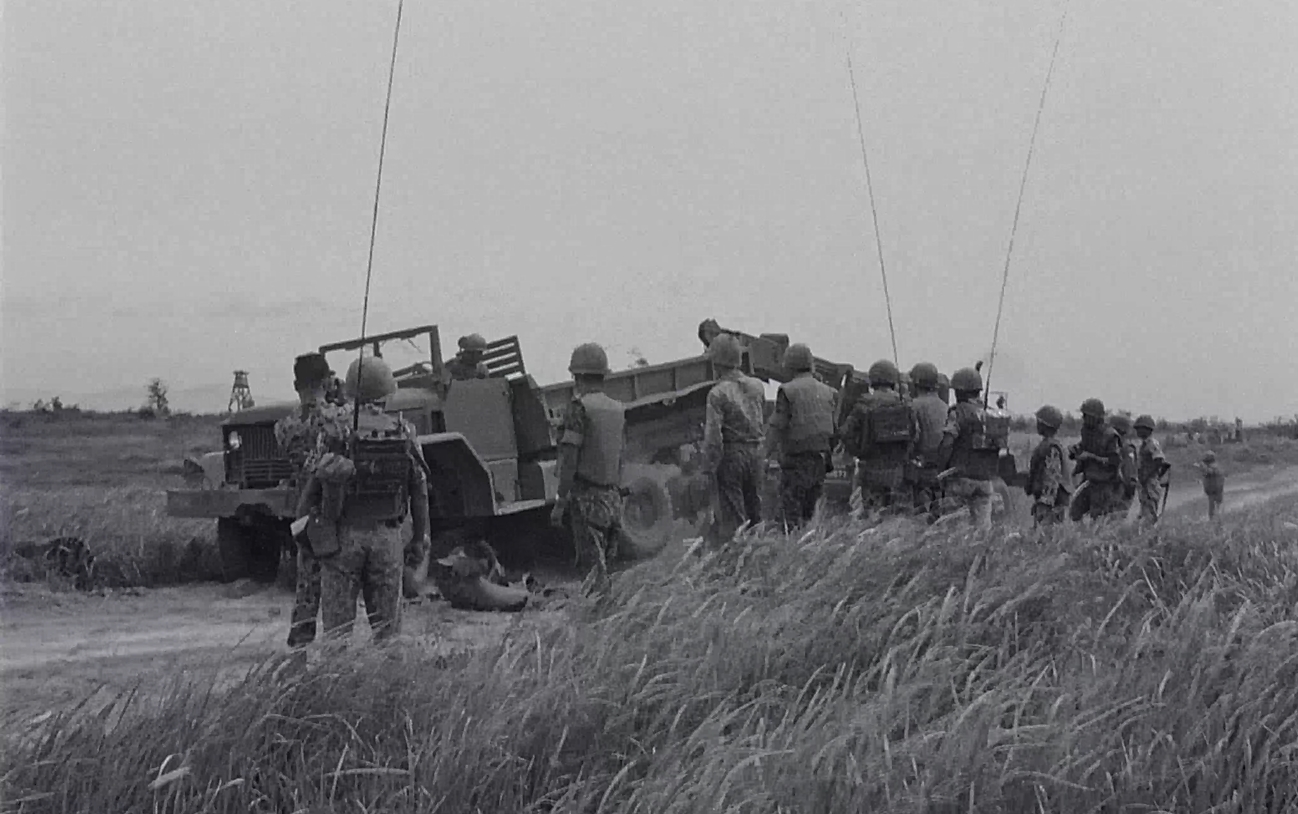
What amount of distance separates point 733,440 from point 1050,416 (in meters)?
3.88

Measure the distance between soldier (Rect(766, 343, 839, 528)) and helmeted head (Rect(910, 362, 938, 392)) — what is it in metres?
1.06

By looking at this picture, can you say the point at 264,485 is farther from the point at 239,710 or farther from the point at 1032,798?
the point at 1032,798

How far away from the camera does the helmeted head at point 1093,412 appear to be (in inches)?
465

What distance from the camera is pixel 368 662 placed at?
4.84 metres

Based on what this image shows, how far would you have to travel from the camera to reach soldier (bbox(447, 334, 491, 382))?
1119cm

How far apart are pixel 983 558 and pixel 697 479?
6.06 metres

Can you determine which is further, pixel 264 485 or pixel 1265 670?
pixel 264 485

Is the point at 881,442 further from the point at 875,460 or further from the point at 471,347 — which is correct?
the point at 471,347

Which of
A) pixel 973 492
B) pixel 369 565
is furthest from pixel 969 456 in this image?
pixel 369 565

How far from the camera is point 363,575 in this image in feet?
20.4

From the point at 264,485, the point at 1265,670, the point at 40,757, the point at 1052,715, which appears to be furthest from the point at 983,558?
the point at 264,485

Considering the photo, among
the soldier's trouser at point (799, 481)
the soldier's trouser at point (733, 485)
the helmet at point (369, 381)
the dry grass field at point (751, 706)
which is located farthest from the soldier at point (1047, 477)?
the helmet at point (369, 381)

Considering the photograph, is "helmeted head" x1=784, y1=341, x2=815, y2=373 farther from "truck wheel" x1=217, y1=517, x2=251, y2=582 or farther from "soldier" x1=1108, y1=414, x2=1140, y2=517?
"truck wheel" x1=217, y1=517, x2=251, y2=582

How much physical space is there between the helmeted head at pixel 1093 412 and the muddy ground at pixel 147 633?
481 cm
